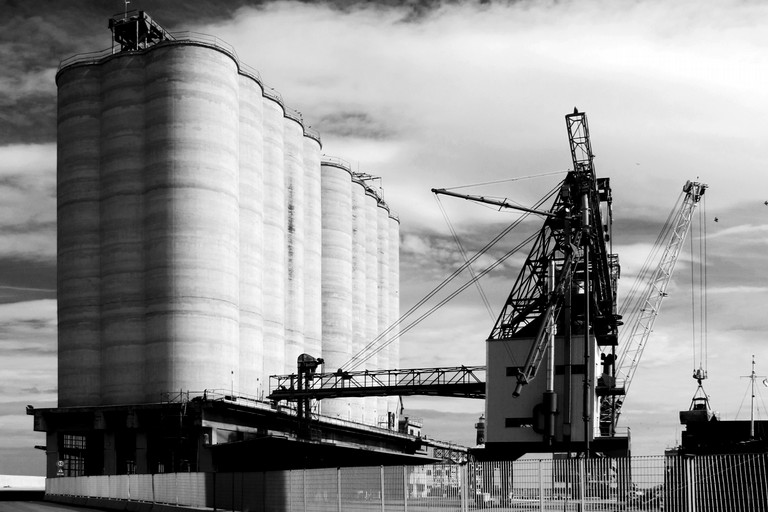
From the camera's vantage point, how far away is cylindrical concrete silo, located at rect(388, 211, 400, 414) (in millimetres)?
162875

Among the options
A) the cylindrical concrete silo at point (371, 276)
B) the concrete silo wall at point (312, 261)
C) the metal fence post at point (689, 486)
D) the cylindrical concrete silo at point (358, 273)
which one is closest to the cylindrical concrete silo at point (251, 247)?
the concrete silo wall at point (312, 261)

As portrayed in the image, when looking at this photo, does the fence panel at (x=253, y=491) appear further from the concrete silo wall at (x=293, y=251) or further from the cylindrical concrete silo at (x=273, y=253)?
the concrete silo wall at (x=293, y=251)

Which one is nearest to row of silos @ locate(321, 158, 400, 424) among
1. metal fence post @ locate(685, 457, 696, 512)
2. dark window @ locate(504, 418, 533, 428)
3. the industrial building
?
the industrial building

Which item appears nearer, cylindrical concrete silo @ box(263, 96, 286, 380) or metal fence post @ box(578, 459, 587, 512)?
metal fence post @ box(578, 459, 587, 512)

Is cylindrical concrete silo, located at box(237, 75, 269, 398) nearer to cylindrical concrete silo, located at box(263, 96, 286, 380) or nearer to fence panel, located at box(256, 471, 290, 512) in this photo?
cylindrical concrete silo, located at box(263, 96, 286, 380)

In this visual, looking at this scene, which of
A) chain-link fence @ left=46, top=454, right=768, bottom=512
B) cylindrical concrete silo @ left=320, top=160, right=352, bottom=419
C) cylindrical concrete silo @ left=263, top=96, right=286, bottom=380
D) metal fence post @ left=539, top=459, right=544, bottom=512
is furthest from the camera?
cylindrical concrete silo @ left=320, top=160, right=352, bottom=419

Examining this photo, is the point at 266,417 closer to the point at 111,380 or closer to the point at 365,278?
the point at 111,380

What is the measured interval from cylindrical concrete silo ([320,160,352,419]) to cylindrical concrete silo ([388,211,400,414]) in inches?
839

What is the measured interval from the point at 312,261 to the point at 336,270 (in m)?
10.8

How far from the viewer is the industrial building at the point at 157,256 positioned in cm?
9231

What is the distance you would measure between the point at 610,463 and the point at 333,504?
11545 mm

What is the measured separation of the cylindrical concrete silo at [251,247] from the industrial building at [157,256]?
0.19 meters

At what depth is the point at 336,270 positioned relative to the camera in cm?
14025

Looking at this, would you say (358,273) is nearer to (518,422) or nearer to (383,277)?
(383,277)
